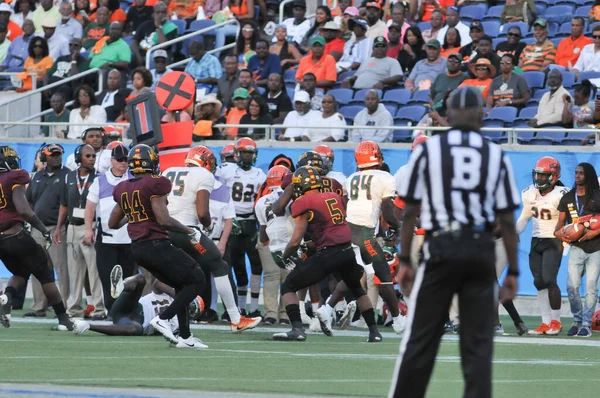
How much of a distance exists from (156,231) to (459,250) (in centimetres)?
523

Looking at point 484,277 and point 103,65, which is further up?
point 103,65

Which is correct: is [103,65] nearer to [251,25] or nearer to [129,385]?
[251,25]

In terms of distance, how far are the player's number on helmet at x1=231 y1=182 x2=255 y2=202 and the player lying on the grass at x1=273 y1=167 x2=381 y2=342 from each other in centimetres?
335

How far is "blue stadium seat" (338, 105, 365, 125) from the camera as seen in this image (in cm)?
1953

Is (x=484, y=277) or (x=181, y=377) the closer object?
→ (x=484, y=277)

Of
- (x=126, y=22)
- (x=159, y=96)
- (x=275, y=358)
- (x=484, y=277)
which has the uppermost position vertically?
(x=126, y=22)

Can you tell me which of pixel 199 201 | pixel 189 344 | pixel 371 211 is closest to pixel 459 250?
pixel 189 344

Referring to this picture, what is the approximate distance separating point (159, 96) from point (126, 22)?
7965 millimetres

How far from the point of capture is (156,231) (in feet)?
37.4

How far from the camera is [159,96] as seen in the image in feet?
54.8

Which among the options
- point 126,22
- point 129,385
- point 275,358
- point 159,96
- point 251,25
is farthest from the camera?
point 126,22

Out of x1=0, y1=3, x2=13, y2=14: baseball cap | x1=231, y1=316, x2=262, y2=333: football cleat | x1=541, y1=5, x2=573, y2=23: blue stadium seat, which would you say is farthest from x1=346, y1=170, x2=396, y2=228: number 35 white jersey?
x1=0, y1=3, x2=13, y2=14: baseball cap

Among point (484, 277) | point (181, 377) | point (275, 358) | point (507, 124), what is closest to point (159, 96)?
point (507, 124)

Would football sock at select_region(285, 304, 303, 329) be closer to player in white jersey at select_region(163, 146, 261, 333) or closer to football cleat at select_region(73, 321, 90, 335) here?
player in white jersey at select_region(163, 146, 261, 333)
